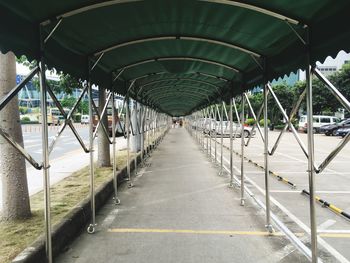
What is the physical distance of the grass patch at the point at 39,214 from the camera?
4500 mm

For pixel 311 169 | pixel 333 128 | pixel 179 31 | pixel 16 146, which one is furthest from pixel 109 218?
pixel 333 128

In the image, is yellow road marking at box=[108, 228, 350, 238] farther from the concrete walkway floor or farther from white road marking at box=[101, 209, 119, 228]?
white road marking at box=[101, 209, 119, 228]

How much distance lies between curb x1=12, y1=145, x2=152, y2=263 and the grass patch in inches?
6.2

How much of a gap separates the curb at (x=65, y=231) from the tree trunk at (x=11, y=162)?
732 millimetres

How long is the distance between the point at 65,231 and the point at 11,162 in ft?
4.25

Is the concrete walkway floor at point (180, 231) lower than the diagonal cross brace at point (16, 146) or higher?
lower

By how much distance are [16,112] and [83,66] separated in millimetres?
1162

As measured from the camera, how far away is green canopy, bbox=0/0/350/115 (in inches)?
147

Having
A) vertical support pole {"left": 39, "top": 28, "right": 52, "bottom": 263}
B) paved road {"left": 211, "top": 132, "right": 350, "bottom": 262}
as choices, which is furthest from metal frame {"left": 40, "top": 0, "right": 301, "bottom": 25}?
paved road {"left": 211, "top": 132, "right": 350, "bottom": 262}

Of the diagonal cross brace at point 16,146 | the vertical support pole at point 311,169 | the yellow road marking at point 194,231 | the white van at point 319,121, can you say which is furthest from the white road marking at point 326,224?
the white van at point 319,121

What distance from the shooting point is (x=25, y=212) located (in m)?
5.67

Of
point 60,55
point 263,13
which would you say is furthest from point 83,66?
point 263,13

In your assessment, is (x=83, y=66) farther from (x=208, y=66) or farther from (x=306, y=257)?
(x=306, y=257)

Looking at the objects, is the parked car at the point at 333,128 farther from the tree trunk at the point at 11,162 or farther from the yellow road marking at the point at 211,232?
the tree trunk at the point at 11,162
